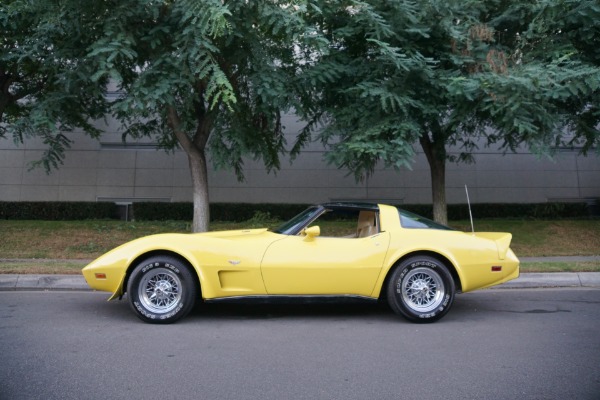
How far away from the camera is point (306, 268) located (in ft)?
18.9

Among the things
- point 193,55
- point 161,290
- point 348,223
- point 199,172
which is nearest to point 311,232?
point 348,223

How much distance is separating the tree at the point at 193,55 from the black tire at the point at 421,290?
172 inches

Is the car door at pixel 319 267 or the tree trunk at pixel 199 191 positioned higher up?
the tree trunk at pixel 199 191

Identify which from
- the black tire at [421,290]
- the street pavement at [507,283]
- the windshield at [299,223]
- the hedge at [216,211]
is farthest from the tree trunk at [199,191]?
the black tire at [421,290]

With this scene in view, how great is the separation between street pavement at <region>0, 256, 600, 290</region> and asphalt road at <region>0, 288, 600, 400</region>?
36.7 inches

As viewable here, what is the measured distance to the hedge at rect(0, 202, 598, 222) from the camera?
16.3 metres

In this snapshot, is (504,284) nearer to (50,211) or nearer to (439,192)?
(439,192)

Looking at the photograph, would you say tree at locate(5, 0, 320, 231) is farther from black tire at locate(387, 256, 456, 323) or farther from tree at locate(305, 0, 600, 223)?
black tire at locate(387, 256, 456, 323)

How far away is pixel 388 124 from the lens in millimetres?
9406

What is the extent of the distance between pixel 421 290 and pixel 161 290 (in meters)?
2.83

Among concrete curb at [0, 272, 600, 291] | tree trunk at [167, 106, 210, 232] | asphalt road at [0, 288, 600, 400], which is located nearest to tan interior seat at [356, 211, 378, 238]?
asphalt road at [0, 288, 600, 400]

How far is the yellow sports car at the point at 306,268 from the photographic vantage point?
570 cm

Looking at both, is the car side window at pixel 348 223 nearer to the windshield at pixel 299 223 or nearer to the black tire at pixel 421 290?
the windshield at pixel 299 223

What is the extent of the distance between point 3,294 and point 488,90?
796cm
